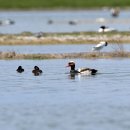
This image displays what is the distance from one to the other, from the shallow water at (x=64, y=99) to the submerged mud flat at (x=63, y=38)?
1156cm

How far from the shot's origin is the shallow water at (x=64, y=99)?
23750 mm

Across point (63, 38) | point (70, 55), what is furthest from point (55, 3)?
point (70, 55)

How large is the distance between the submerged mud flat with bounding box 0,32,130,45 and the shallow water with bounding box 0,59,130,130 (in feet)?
37.9

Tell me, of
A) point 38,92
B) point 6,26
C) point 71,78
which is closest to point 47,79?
point 71,78

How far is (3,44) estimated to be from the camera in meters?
50.2

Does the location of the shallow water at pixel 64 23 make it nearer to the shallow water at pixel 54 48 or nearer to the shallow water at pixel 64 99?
the shallow water at pixel 54 48

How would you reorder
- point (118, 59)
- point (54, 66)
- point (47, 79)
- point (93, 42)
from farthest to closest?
point (93, 42), point (118, 59), point (54, 66), point (47, 79)

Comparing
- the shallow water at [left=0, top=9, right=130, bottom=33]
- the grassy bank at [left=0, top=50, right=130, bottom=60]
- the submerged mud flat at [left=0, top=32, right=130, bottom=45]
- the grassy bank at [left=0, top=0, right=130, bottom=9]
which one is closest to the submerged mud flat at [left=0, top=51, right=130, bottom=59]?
the grassy bank at [left=0, top=50, right=130, bottom=60]

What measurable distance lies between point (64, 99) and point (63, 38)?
23128 millimetres

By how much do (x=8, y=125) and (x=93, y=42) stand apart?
25730 mm

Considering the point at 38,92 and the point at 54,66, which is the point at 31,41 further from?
the point at 38,92

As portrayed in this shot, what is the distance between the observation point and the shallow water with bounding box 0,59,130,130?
Answer: 77.9ft

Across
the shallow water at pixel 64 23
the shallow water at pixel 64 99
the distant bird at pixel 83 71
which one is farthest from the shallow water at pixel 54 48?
the shallow water at pixel 64 23

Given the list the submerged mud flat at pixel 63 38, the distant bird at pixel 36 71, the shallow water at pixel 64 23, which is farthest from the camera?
the shallow water at pixel 64 23
